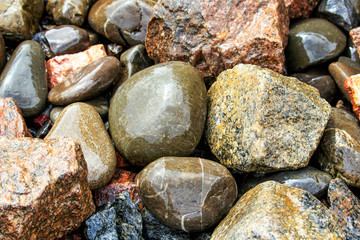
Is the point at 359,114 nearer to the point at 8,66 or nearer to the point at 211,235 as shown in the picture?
the point at 211,235

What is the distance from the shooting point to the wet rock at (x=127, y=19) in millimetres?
5082

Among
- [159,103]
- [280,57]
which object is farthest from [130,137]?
[280,57]

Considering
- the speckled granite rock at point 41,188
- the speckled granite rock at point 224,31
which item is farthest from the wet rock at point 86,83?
the speckled granite rock at point 41,188

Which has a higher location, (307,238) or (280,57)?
(280,57)

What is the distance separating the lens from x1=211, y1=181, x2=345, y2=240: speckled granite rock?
2.44 metres

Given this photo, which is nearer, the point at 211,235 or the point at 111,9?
the point at 211,235

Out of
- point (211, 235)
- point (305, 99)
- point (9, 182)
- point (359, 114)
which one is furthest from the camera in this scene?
point (359, 114)

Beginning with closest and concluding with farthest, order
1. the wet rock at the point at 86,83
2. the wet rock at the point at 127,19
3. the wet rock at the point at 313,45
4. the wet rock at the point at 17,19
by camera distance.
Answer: the wet rock at the point at 86,83 < the wet rock at the point at 313,45 < the wet rock at the point at 17,19 < the wet rock at the point at 127,19

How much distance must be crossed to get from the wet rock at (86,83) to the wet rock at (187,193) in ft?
5.46

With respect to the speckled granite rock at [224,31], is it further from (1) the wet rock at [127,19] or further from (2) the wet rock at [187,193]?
(2) the wet rock at [187,193]

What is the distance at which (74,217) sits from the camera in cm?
289

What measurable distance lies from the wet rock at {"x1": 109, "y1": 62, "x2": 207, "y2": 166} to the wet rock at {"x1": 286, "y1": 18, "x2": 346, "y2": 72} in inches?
70.5

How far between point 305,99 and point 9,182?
2820mm

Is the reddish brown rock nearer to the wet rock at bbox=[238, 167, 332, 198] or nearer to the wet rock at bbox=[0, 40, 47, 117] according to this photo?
the wet rock at bbox=[0, 40, 47, 117]
